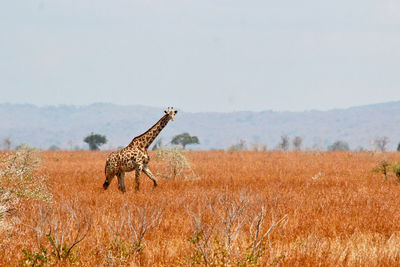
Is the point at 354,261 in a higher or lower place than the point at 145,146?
lower

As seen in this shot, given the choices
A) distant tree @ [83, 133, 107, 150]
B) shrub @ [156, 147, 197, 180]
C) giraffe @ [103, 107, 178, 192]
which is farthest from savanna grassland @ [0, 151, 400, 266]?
distant tree @ [83, 133, 107, 150]

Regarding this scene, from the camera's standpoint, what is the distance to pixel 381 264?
5.98m

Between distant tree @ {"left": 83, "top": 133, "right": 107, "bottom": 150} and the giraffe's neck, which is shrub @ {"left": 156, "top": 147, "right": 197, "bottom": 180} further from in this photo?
distant tree @ {"left": 83, "top": 133, "right": 107, "bottom": 150}

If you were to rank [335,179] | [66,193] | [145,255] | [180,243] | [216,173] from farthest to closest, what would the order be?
[216,173] < [335,179] < [66,193] < [180,243] < [145,255]

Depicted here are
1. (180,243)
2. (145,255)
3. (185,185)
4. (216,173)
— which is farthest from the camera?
(216,173)

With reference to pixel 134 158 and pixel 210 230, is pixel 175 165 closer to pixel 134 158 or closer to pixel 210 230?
pixel 134 158

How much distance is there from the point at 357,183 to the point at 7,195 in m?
10.2

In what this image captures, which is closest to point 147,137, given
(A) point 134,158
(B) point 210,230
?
(A) point 134,158

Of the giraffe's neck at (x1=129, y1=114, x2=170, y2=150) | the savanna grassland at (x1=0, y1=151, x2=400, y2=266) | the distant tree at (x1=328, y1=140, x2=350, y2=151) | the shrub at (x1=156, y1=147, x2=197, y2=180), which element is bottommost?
the distant tree at (x1=328, y1=140, x2=350, y2=151)

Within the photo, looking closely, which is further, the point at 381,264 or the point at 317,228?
the point at 317,228

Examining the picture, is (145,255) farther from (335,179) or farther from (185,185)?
(335,179)

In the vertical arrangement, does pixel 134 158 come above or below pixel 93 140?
below

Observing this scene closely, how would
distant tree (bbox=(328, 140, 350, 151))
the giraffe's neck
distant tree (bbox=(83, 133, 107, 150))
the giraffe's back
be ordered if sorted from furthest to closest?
distant tree (bbox=(328, 140, 350, 151)) < distant tree (bbox=(83, 133, 107, 150)) < the giraffe's neck < the giraffe's back

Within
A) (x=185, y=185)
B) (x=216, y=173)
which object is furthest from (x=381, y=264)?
(x=216, y=173)
